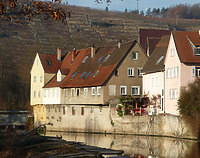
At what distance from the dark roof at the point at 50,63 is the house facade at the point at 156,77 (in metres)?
16.8

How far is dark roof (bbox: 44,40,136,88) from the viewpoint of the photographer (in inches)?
2409

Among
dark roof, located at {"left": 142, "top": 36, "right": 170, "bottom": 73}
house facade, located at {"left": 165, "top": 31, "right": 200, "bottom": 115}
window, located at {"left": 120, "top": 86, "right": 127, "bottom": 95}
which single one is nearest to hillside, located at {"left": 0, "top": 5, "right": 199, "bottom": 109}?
window, located at {"left": 120, "top": 86, "right": 127, "bottom": 95}

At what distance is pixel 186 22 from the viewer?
185m

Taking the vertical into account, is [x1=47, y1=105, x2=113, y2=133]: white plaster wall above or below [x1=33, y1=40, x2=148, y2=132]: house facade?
below

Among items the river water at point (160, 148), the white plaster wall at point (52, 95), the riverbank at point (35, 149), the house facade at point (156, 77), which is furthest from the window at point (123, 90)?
the riverbank at point (35, 149)

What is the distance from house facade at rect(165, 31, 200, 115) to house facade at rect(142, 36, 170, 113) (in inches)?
68.0

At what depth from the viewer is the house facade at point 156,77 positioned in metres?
57.1

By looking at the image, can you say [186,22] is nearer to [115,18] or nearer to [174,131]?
[115,18]

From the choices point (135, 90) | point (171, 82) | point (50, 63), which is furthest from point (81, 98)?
point (171, 82)

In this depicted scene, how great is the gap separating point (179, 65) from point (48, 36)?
81527 mm

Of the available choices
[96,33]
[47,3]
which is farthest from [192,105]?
[96,33]

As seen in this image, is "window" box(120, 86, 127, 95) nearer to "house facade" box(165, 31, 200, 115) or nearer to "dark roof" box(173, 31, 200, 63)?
"house facade" box(165, 31, 200, 115)

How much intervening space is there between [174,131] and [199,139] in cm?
402

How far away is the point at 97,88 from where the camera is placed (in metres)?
61.2
